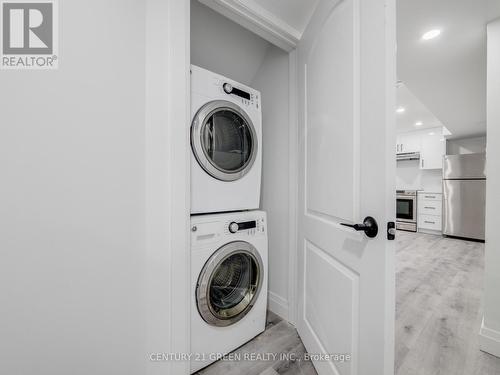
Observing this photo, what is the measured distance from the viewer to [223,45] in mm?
1562

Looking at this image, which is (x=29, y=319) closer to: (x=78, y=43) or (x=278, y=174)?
(x=78, y=43)

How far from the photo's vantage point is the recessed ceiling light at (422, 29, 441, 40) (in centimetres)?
145

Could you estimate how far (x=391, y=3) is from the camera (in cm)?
64

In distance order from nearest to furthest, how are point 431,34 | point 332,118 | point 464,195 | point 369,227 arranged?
point 369,227
point 332,118
point 431,34
point 464,195

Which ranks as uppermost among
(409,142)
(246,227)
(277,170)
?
(409,142)

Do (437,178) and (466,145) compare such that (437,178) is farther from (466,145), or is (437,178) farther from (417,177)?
(466,145)

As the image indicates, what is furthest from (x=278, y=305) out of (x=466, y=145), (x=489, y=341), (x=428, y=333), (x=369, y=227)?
(x=466, y=145)

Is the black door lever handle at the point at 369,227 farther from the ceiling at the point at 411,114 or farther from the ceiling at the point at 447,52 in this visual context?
the ceiling at the point at 411,114

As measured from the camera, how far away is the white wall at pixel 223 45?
55.3 inches

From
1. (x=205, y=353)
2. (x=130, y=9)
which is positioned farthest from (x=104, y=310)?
(x=130, y=9)

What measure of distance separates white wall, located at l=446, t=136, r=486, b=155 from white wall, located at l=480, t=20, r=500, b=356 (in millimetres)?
4129

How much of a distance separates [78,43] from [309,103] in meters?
1.09

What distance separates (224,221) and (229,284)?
0.45 metres

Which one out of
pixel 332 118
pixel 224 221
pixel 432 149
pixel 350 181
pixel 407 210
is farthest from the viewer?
pixel 407 210
